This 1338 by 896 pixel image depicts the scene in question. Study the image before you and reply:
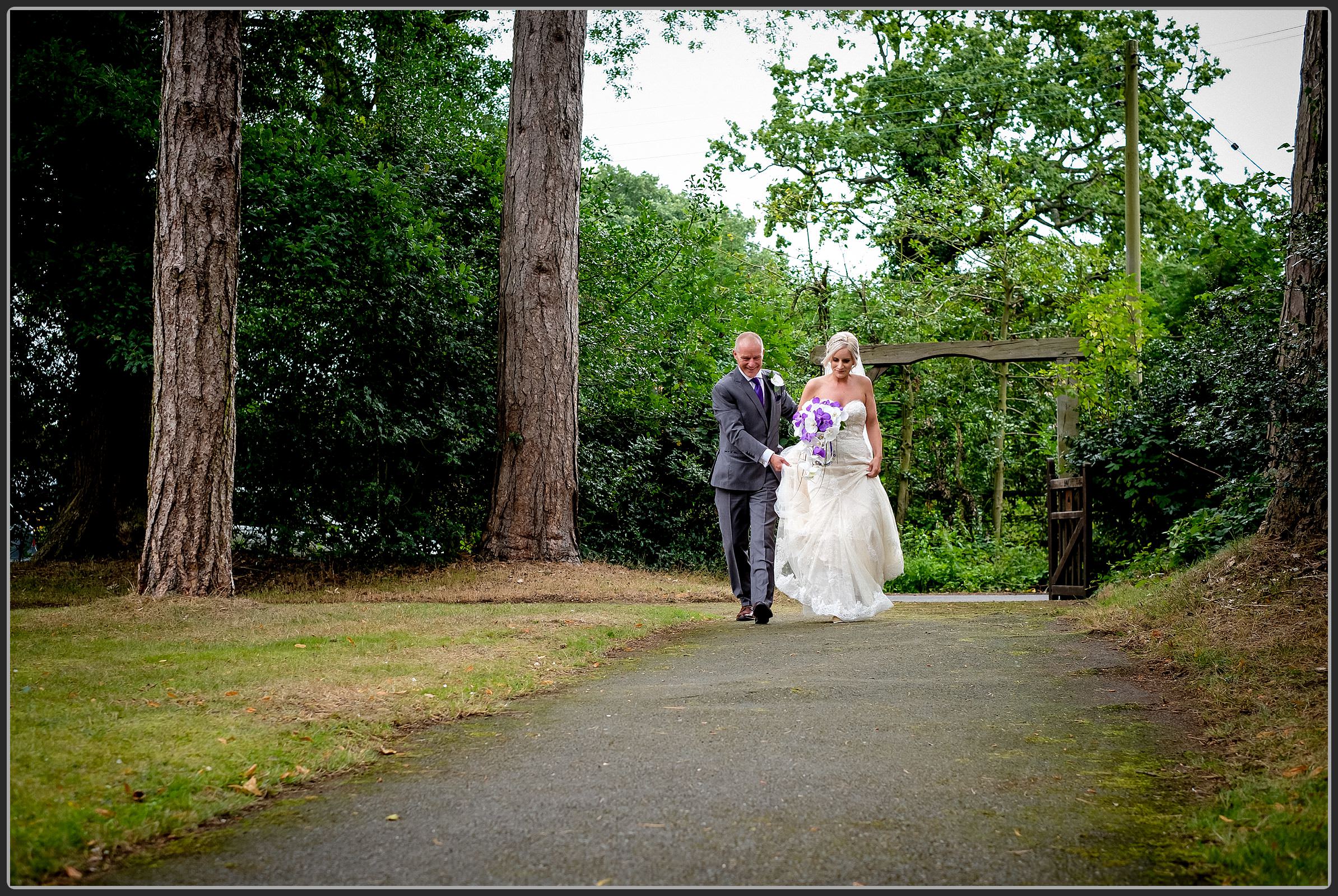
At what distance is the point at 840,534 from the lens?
10.2 m

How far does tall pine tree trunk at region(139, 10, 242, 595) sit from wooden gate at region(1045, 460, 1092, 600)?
10126mm

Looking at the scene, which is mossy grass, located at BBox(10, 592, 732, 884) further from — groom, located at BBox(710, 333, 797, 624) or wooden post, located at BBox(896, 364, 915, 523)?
wooden post, located at BBox(896, 364, 915, 523)

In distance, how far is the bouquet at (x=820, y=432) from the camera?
10367 mm

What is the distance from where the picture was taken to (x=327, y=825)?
3.66 metres

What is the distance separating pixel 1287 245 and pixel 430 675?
260 inches

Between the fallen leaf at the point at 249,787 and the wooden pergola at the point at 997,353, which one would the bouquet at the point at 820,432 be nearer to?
the wooden pergola at the point at 997,353

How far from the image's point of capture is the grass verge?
3.34 meters

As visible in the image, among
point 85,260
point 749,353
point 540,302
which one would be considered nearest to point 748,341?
point 749,353

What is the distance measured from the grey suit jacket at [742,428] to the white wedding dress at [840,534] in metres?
0.33

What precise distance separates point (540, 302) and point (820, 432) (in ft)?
17.3

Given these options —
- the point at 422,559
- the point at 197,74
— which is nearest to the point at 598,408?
the point at 422,559

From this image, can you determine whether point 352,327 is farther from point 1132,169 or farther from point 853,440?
point 1132,169

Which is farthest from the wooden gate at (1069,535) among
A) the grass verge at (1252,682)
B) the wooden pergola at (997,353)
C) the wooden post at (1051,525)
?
the grass verge at (1252,682)

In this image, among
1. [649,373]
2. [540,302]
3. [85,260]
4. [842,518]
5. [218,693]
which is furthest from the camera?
Result: [649,373]
